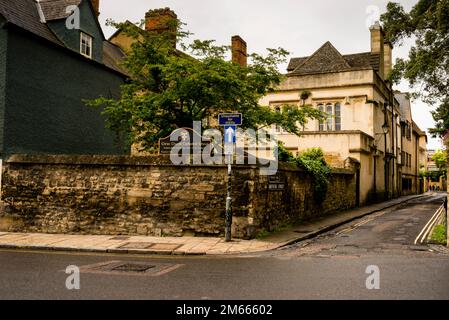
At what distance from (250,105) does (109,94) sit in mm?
8931

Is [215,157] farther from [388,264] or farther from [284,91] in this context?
[284,91]

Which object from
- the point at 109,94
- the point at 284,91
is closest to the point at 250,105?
the point at 109,94

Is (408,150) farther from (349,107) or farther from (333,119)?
(333,119)

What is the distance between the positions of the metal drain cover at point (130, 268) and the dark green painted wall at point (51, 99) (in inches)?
362

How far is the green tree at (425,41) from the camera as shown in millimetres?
23359

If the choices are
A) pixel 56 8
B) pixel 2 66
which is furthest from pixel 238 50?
pixel 2 66

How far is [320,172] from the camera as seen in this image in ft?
62.7

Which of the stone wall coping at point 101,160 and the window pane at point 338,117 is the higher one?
the window pane at point 338,117

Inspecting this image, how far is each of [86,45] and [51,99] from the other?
12.9ft

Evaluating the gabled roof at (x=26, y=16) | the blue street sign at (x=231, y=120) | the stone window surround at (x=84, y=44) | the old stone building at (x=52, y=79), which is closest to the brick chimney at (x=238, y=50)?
the old stone building at (x=52, y=79)

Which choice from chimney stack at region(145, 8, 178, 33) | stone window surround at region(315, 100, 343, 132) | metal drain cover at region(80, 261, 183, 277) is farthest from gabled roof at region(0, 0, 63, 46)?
stone window surround at region(315, 100, 343, 132)

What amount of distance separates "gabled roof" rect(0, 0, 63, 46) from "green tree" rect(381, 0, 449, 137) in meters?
19.6

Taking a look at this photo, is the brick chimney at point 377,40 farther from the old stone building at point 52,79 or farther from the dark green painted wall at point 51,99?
the dark green painted wall at point 51,99

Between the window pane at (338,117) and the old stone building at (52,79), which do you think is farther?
the window pane at (338,117)
